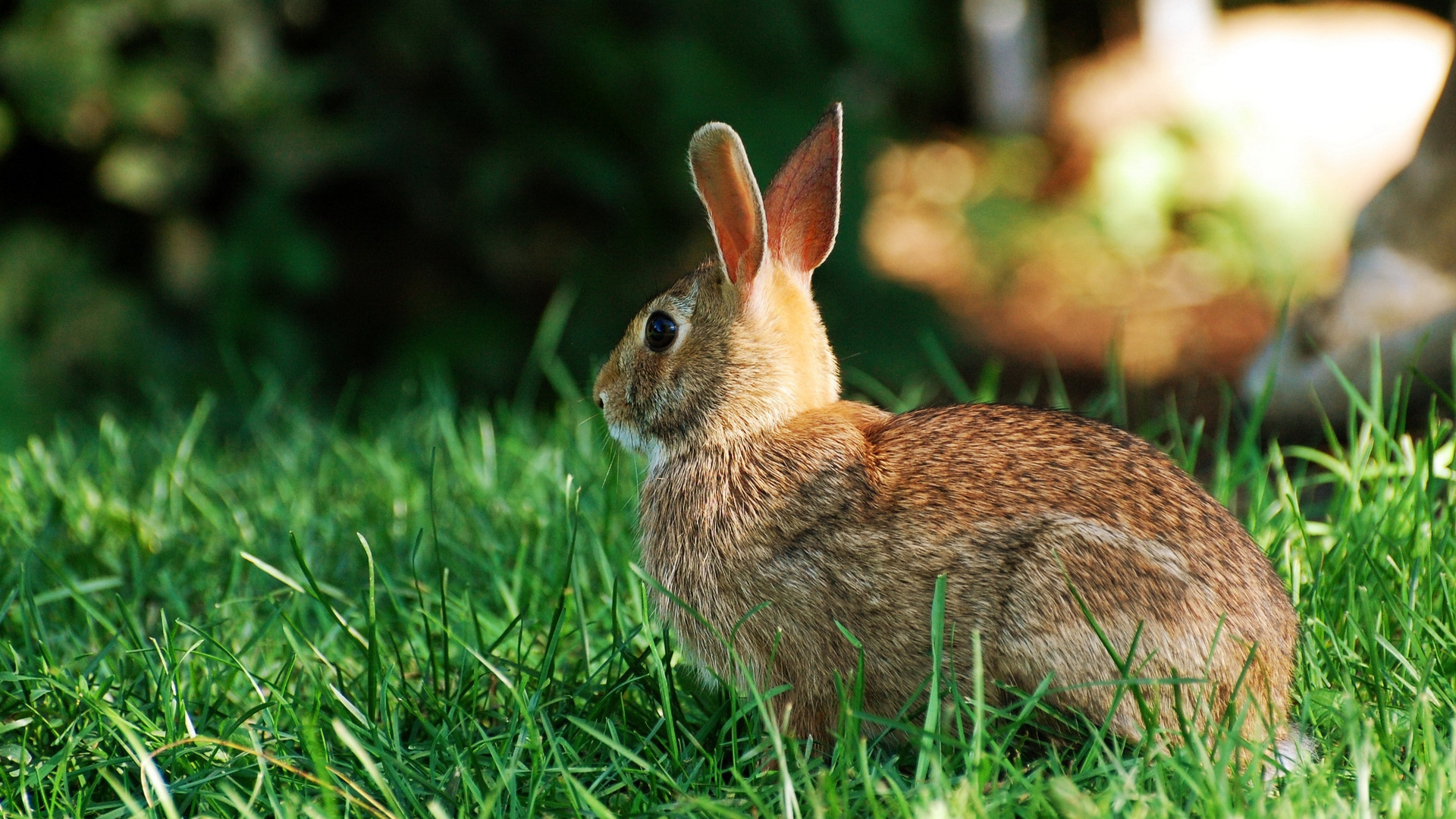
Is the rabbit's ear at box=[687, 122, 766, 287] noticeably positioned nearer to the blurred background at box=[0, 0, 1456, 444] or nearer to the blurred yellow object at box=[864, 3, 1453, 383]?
the blurred background at box=[0, 0, 1456, 444]

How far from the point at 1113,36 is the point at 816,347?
419 inches

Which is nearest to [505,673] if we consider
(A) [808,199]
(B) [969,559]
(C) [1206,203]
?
(B) [969,559]

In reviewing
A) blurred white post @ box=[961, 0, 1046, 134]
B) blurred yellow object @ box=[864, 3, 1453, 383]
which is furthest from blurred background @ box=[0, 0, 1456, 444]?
blurred white post @ box=[961, 0, 1046, 134]

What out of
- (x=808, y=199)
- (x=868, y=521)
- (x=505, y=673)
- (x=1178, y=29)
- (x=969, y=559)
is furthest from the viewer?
(x=1178, y=29)

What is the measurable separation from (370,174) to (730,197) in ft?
11.6

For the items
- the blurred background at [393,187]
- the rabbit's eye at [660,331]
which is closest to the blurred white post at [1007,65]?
the blurred background at [393,187]

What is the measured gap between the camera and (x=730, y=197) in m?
2.57

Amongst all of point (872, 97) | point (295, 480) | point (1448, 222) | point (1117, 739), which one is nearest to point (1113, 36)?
point (872, 97)

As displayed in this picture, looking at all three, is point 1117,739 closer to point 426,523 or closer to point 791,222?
point 791,222

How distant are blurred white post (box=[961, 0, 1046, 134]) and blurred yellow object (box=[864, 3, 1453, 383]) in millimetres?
1067

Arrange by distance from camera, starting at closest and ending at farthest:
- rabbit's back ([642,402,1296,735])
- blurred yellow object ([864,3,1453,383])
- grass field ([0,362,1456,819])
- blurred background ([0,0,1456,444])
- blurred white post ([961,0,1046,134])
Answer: grass field ([0,362,1456,819]), rabbit's back ([642,402,1296,735]), blurred background ([0,0,1456,444]), blurred yellow object ([864,3,1453,383]), blurred white post ([961,0,1046,134])

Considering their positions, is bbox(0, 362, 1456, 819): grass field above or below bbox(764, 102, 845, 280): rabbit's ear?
below

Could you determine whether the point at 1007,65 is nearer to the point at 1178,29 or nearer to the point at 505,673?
the point at 1178,29

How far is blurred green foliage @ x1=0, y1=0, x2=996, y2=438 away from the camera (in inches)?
202
